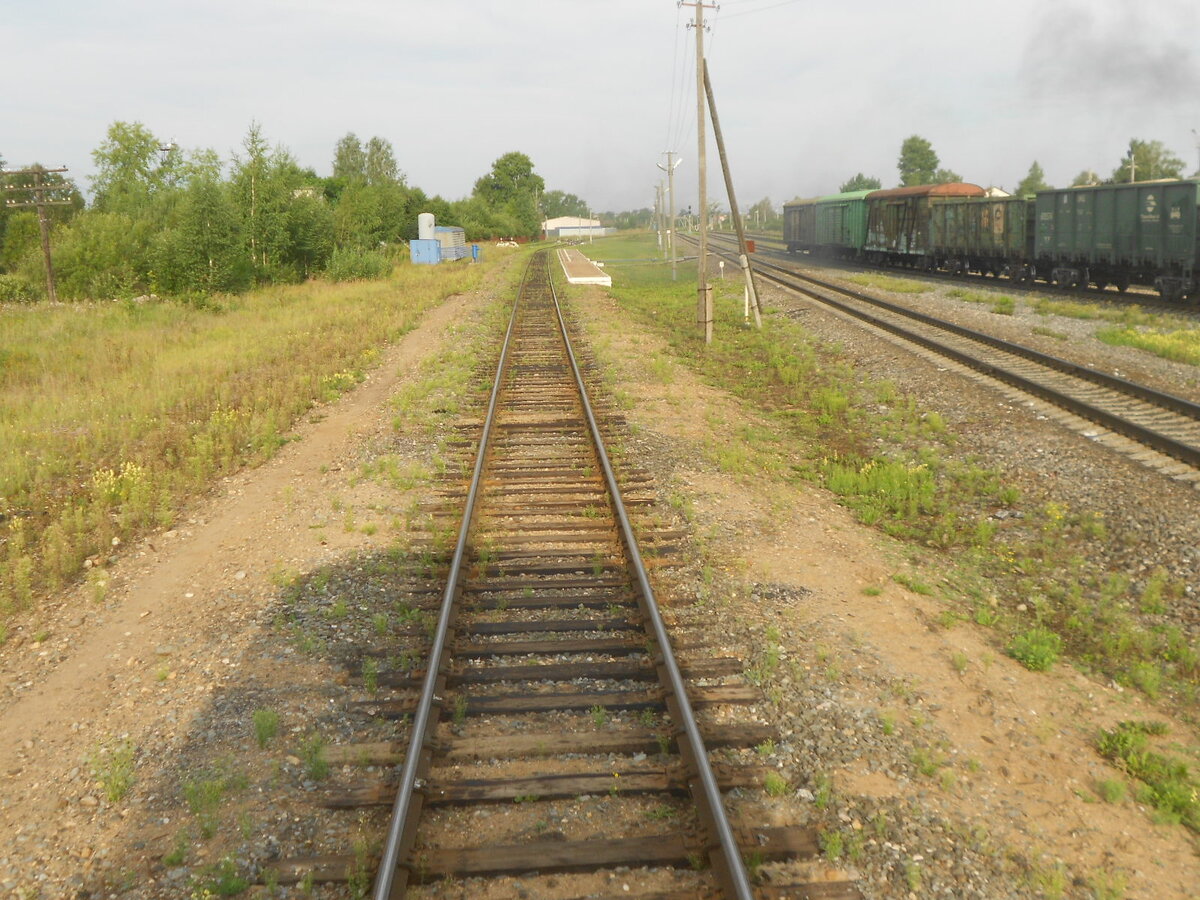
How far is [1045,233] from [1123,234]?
11.3 feet

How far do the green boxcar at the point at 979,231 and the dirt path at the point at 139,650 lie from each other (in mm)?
24469

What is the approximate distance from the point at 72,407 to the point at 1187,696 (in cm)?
1461

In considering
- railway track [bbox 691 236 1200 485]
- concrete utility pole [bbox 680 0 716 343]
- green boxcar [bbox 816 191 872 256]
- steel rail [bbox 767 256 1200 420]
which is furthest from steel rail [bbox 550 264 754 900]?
green boxcar [bbox 816 191 872 256]

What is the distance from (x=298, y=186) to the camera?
38812mm

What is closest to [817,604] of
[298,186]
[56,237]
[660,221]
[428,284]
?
[428,284]

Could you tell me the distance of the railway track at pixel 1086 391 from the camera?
9695 millimetres

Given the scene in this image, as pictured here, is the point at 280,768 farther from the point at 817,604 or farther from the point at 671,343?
the point at 671,343

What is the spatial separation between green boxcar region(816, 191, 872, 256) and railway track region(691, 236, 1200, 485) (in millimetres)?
22281

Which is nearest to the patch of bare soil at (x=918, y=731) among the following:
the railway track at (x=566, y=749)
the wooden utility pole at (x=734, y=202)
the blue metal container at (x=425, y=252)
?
the railway track at (x=566, y=749)

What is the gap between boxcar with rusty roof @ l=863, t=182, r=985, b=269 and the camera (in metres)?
33.8

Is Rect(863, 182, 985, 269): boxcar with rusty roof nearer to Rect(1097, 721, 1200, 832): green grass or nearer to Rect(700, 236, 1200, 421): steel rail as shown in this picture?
Rect(700, 236, 1200, 421): steel rail

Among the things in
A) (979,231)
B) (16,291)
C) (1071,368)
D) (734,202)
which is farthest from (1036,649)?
(16,291)

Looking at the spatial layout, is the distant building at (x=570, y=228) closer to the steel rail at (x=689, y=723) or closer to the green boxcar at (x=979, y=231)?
the green boxcar at (x=979, y=231)

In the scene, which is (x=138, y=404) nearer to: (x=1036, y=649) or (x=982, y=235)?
(x=1036, y=649)
